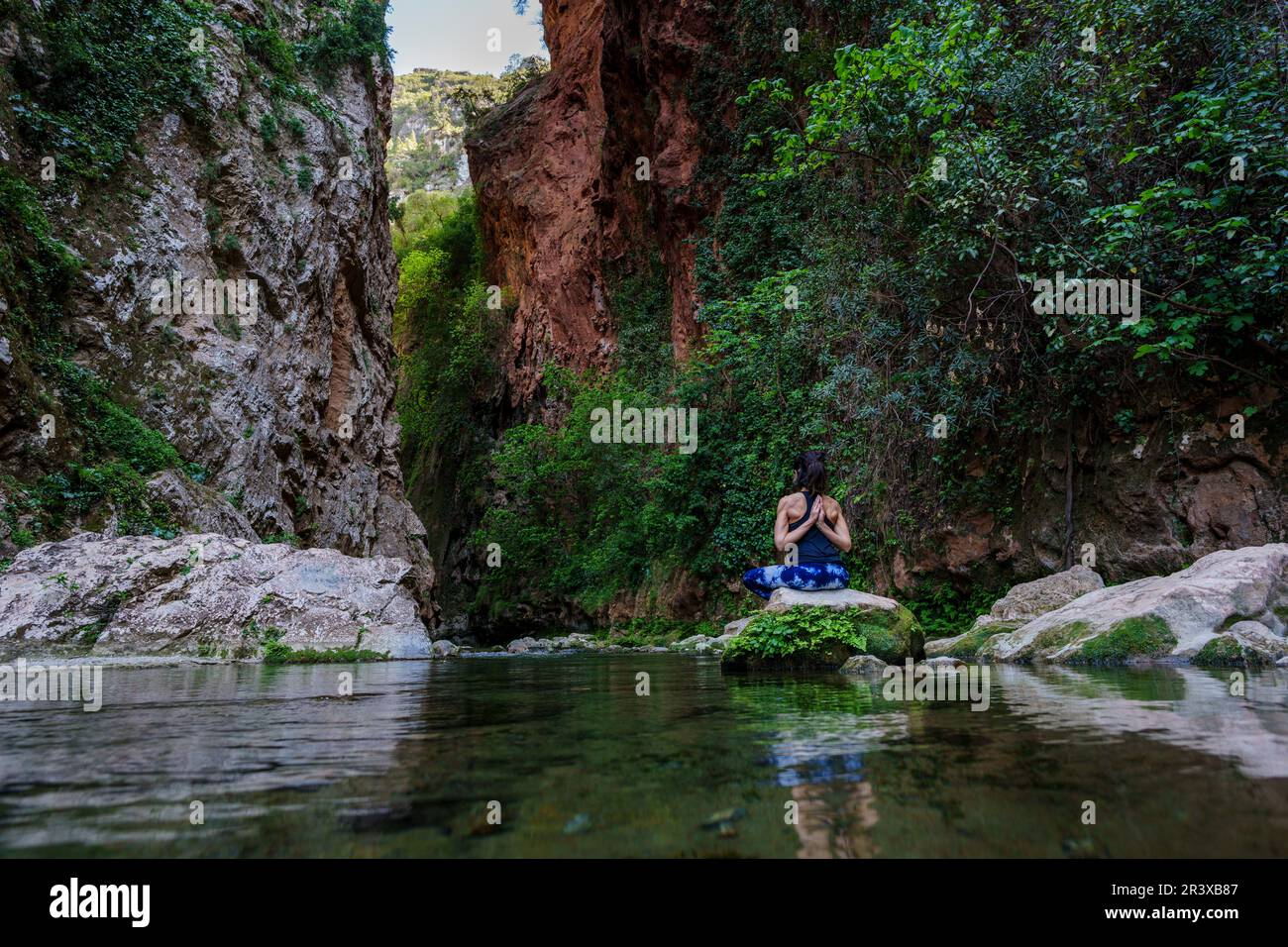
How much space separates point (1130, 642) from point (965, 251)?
6.47 m

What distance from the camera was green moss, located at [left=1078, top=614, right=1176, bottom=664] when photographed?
596 cm

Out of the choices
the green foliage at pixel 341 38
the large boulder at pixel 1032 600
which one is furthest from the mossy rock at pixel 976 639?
the green foliage at pixel 341 38

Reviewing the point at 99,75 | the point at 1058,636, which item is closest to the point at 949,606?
the point at 1058,636

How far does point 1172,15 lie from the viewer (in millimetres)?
9336

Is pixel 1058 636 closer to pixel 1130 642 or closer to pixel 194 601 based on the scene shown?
pixel 1130 642

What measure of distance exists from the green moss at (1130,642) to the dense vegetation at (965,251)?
3328mm

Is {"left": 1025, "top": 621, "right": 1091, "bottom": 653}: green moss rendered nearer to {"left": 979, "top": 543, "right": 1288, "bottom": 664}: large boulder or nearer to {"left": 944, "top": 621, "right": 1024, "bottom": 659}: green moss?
{"left": 979, "top": 543, "right": 1288, "bottom": 664}: large boulder

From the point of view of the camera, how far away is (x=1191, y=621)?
237 inches

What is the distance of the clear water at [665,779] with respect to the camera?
1.36 metres

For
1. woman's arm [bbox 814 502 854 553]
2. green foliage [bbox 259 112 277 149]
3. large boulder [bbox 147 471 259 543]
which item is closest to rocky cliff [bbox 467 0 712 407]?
green foliage [bbox 259 112 277 149]

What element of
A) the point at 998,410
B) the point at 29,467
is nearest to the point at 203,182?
the point at 29,467
